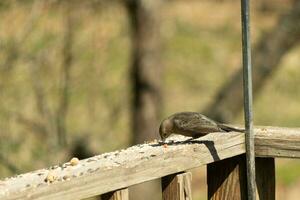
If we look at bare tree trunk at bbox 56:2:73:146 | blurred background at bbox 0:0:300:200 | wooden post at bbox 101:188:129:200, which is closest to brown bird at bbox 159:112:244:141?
wooden post at bbox 101:188:129:200

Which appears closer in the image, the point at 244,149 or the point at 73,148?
the point at 244,149

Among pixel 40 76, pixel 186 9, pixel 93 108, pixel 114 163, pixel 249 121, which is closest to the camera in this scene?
pixel 114 163

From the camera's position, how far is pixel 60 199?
2244mm

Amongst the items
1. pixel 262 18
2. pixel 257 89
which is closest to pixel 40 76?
pixel 257 89

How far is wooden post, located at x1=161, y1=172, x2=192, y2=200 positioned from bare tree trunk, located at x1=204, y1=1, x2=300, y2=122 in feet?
15.2

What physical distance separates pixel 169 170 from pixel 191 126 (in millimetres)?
395

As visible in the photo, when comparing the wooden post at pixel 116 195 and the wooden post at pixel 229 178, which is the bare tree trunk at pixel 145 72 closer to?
the wooden post at pixel 229 178

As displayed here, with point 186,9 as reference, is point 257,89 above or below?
below

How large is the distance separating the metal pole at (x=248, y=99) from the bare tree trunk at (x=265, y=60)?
444 centimetres

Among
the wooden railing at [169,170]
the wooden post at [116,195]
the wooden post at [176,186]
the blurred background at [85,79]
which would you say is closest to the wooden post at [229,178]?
the wooden railing at [169,170]

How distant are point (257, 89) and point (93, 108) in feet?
5.49

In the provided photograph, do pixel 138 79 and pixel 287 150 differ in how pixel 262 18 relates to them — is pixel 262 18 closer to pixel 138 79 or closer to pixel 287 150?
pixel 138 79

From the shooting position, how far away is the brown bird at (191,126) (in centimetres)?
296

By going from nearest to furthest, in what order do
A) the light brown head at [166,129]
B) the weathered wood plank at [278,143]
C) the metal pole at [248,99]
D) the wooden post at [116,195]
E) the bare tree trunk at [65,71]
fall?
the wooden post at [116,195]
the metal pole at [248,99]
the weathered wood plank at [278,143]
the light brown head at [166,129]
the bare tree trunk at [65,71]
